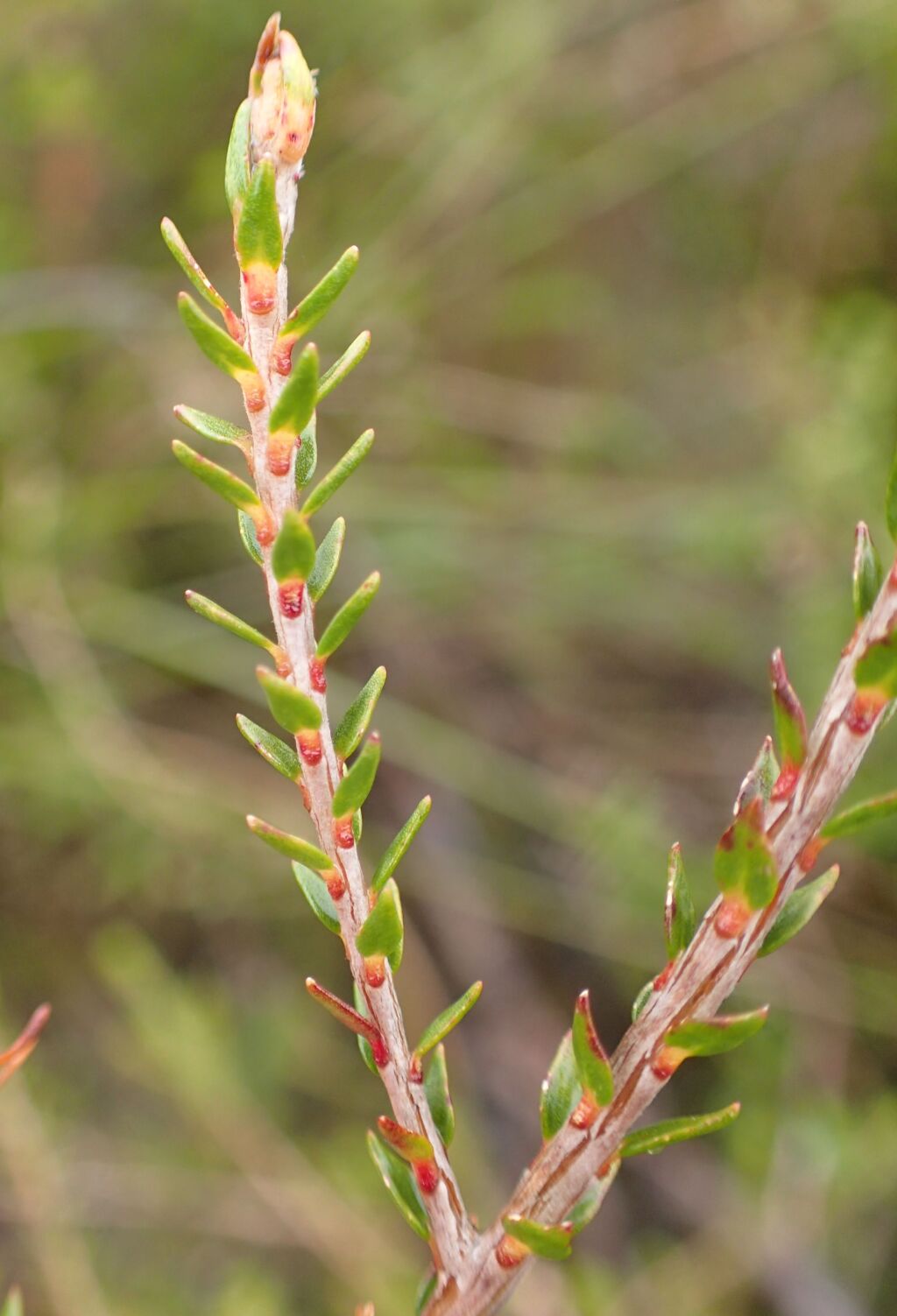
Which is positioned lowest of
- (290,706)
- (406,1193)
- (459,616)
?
(459,616)

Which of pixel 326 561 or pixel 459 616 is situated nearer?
pixel 326 561

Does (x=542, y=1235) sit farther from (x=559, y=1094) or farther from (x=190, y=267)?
(x=190, y=267)

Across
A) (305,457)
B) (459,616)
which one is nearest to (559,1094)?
(305,457)

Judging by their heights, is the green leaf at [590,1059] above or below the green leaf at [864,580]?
below

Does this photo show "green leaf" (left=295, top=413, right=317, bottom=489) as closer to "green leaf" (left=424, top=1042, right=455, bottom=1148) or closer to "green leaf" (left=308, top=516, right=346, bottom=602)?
"green leaf" (left=308, top=516, right=346, bottom=602)

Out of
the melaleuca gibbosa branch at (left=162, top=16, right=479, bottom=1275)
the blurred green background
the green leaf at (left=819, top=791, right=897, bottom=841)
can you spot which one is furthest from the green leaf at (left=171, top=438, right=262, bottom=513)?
the blurred green background

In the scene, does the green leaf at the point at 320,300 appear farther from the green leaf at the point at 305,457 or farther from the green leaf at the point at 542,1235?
the green leaf at the point at 542,1235

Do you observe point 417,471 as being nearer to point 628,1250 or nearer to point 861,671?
point 628,1250

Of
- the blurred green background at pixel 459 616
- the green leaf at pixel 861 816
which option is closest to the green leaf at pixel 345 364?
the green leaf at pixel 861 816
